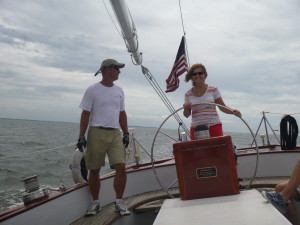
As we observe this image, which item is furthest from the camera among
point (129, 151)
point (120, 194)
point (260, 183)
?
point (129, 151)

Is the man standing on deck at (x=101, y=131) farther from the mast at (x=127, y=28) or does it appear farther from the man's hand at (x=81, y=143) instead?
the mast at (x=127, y=28)

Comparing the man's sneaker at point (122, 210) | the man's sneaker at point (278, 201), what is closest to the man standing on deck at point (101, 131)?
the man's sneaker at point (122, 210)

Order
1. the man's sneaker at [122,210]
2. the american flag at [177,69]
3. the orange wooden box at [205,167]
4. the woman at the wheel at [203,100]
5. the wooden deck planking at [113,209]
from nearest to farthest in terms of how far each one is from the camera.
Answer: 1. the orange wooden box at [205,167]
2. the wooden deck planking at [113,209]
3. the man's sneaker at [122,210]
4. the woman at the wheel at [203,100]
5. the american flag at [177,69]

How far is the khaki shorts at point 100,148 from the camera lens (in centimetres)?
300

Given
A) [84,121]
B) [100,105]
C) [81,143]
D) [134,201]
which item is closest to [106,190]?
[134,201]

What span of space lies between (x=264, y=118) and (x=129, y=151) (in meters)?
2.08

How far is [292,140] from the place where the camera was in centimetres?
417

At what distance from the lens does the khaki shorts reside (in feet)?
9.84

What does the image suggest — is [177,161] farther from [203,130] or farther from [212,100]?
[212,100]

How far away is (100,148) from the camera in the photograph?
301 centimetres

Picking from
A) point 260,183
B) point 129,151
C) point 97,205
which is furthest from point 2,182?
point 260,183

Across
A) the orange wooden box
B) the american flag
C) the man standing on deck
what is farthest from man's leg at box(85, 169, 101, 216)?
the american flag

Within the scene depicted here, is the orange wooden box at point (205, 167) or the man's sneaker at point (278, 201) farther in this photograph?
the orange wooden box at point (205, 167)

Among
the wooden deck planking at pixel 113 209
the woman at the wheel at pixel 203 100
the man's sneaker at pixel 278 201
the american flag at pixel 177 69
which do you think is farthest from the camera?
the american flag at pixel 177 69
